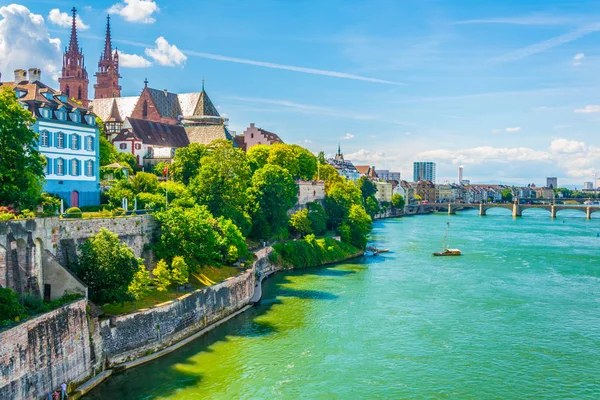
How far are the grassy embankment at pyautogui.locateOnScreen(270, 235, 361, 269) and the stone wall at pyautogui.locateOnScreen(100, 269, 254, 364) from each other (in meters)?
15.1

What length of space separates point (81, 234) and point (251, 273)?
12.5 metres

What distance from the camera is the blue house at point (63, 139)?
106ft

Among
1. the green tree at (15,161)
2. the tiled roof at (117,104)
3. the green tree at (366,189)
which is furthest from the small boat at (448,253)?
the green tree at (366,189)

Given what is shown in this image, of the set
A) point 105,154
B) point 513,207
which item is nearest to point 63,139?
point 105,154

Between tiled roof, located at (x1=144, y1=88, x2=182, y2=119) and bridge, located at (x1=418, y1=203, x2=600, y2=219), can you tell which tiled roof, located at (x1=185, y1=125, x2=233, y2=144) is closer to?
tiled roof, located at (x1=144, y1=88, x2=182, y2=119)

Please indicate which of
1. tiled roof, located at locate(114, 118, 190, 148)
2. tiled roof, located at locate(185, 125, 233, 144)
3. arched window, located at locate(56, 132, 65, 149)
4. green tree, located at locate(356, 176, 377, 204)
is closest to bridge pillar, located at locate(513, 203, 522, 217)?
green tree, located at locate(356, 176, 377, 204)

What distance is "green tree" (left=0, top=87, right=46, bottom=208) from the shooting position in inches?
977

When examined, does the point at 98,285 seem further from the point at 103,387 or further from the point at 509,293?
the point at 509,293

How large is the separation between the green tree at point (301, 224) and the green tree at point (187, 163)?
12.7 meters

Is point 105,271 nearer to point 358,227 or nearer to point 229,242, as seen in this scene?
point 229,242

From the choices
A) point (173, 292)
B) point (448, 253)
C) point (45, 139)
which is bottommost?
point (448, 253)

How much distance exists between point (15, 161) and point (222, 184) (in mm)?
18420

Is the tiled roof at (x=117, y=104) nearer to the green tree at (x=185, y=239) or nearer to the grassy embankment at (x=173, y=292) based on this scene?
the grassy embankment at (x=173, y=292)

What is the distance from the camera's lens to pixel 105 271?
24.8 meters
